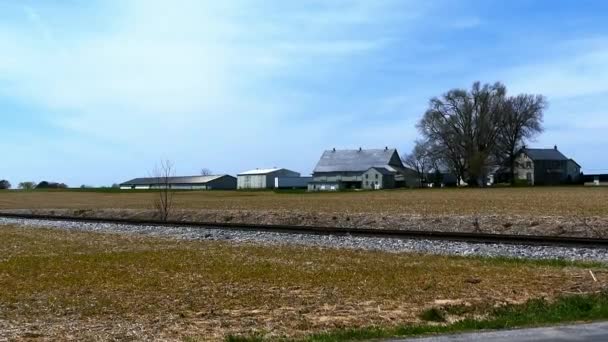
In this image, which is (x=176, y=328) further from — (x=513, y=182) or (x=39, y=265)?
(x=513, y=182)

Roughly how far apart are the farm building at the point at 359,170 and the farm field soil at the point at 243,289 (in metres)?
131

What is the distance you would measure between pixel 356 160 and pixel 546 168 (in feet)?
141

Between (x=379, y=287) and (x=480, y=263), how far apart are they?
5265 mm

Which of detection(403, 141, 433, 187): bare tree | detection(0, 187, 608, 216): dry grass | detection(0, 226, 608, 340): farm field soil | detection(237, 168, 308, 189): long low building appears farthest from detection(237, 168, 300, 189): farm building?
detection(0, 226, 608, 340): farm field soil

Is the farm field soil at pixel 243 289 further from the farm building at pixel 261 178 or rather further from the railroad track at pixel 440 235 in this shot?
the farm building at pixel 261 178

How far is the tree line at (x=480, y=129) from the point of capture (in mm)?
117688

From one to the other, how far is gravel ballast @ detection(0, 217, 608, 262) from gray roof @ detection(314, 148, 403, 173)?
132 meters

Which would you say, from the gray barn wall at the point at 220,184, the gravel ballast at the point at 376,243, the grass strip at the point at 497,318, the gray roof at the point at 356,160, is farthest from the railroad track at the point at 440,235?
the gray barn wall at the point at 220,184

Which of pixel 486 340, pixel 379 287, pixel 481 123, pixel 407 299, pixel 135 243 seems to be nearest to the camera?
pixel 486 340

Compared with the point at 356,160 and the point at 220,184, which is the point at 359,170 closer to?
the point at 356,160

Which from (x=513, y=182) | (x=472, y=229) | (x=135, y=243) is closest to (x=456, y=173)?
(x=513, y=182)

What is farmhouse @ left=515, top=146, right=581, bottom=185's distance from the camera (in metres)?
140

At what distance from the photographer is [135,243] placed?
25359 mm

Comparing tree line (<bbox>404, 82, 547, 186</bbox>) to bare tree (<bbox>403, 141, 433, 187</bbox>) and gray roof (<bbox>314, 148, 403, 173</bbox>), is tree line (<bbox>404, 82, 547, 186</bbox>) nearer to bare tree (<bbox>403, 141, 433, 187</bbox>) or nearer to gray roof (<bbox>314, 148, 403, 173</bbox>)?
bare tree (<bbox>403, 141, 433, 187</bbox>)
